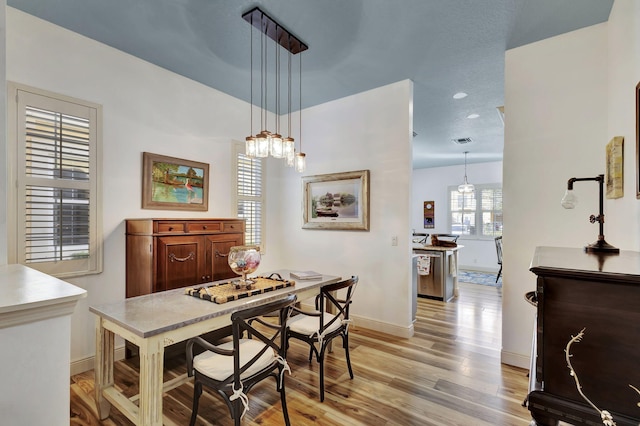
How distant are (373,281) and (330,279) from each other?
103 cm

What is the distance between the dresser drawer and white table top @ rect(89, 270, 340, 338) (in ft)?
2.56

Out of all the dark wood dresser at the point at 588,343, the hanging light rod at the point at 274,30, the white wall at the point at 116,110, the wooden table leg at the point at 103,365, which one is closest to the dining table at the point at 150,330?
the wooden table leg at the point at 103,365

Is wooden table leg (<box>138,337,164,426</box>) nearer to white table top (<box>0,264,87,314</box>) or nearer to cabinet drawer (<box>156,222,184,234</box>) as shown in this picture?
white table top (<box>0,264,87,314</box>)

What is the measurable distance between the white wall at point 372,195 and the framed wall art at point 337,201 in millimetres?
93

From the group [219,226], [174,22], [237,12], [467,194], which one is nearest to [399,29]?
[237,12]

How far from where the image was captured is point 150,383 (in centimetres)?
155

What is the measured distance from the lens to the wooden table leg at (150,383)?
1.54 metres

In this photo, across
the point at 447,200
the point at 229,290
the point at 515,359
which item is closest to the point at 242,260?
the point at 229,290

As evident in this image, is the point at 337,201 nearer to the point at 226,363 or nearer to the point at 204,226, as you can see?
the point at 204,226

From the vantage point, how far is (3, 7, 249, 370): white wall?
2420 millimetres

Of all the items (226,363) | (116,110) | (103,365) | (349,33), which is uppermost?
(349,33)

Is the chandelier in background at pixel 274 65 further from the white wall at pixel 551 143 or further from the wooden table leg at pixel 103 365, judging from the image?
the white wall at pixel 551 143

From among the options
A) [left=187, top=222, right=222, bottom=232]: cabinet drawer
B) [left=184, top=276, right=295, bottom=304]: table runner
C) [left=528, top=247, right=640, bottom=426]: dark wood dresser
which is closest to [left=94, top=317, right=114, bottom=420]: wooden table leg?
[left=184, top=276, right=295, bottom=304]: table runner

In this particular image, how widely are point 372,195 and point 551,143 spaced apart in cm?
182
